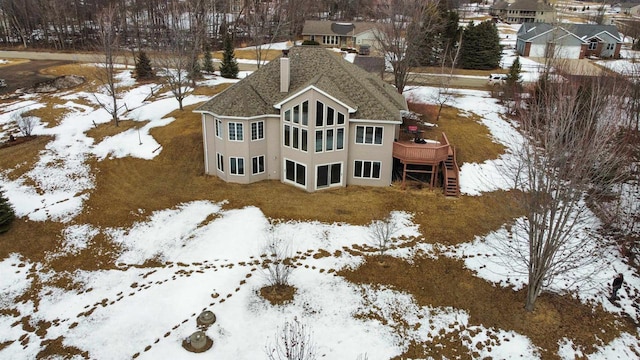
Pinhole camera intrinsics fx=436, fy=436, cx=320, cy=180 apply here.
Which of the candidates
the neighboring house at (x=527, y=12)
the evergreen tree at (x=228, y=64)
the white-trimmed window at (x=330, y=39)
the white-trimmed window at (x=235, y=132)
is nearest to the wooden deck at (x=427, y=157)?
the white-trimmed window at (x=235, y=132)

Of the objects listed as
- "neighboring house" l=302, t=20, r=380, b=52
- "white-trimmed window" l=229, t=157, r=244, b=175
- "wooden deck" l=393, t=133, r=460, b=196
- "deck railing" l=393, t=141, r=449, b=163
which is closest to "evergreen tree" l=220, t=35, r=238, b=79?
"neighboring house" l=302, t=20, r=380, b=52

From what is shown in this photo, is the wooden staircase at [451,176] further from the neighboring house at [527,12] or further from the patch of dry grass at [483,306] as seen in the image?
the neighboring house at [527,12]

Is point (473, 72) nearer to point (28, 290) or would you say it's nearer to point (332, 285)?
point (332, 285)

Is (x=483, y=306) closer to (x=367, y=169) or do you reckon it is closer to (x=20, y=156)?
(x=367, y=169)

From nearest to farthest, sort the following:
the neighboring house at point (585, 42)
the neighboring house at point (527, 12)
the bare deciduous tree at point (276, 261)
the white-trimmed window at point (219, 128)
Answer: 1. the bare deciduous tree at point (276, 261)
2. the white-trimmed window at point (219, 128)
3. the neighboring house at point (585, 42)
4. the neighboring house at point (527, 12)

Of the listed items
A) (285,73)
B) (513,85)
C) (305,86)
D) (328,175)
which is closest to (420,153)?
(328,175)

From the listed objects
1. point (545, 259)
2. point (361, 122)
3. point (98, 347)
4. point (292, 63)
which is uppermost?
point (292, 63)

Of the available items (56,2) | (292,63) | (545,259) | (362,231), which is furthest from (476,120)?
(56,2)
